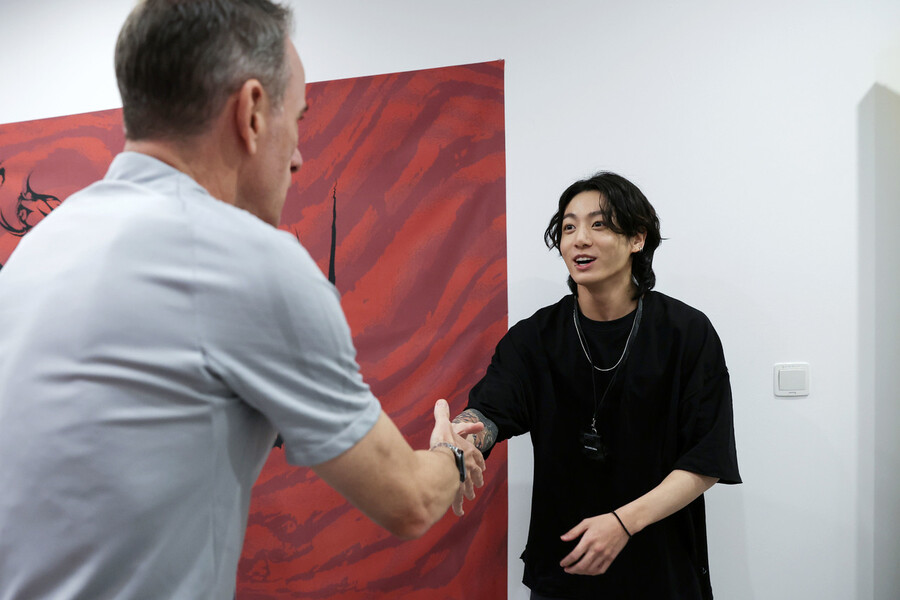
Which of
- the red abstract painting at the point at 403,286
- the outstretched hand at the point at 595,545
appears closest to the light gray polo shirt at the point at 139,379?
the outstretched hand at the point at 595,545

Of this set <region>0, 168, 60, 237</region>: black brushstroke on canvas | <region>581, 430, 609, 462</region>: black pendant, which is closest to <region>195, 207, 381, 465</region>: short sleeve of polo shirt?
<region>581, 430, 609, 462</region>: black pendant

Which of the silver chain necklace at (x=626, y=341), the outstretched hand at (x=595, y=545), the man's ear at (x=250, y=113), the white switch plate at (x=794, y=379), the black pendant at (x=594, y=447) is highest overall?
the man's ear at (x=250, y=113)

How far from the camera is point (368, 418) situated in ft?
2.39

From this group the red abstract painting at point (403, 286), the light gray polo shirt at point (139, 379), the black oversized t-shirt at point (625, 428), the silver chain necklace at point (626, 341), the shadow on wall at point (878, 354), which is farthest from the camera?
the red abstract painting at point (403, 286)

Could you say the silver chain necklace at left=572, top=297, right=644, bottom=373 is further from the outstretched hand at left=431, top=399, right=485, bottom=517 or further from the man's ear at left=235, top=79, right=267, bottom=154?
the man's ear at left=235, top=79, right=267, bottom=154

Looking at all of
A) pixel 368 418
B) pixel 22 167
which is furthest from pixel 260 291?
pixel 22 167

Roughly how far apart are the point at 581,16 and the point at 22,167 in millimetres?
2356

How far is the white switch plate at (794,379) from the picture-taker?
6.20 ft

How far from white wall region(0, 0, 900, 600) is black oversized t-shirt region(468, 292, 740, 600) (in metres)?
0.33

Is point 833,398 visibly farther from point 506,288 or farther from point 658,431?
point 506,288

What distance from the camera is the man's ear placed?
763mm

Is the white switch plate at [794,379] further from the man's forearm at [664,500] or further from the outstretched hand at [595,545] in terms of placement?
the outstretched hand at [595,545]

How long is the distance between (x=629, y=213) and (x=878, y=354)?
2.89 feet

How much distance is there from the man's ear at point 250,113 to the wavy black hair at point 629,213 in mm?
1168
